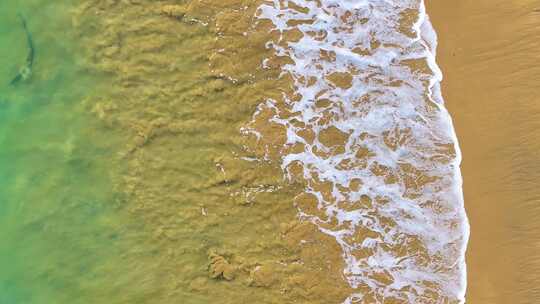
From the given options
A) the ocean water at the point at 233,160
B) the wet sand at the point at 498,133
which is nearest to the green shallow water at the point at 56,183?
the ocean water at the point at 233,160

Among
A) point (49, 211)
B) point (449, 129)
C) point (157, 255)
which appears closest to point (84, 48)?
point (49, 211)

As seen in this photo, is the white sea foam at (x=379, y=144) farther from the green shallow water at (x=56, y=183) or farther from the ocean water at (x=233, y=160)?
the green shallow water at (x=56, y=183)

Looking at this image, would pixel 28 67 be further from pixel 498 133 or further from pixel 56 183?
pixel 498 133

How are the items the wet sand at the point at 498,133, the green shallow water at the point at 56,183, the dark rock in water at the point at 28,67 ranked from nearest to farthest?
the wet sand at the point at 498,133
the green shallow water at the point at 56,183
the dark rock in water at the point at 28,67

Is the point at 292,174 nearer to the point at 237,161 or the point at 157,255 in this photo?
the point at 237,161

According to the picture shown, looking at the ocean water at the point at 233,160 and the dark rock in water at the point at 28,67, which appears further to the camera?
the dark rock in water at the point at 28,67

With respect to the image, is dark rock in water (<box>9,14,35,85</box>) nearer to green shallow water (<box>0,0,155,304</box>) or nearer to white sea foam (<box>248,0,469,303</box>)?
green shallow water (<box>0,0,155,304</box>)
